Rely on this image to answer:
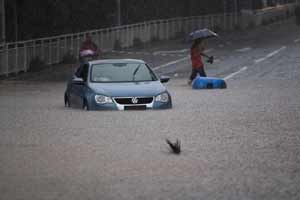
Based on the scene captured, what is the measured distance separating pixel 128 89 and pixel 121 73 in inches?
48.4

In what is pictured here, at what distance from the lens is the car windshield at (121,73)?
79.3 ft

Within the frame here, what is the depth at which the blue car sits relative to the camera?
23.0m

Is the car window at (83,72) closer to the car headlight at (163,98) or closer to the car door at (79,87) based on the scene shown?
the car door at (79,87)

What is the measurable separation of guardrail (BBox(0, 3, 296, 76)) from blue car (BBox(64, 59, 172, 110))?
17.8 m

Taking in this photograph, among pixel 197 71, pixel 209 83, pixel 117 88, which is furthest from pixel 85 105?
pixel 197 71

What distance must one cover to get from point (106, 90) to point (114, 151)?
26.2 feet

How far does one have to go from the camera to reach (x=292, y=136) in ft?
55.9

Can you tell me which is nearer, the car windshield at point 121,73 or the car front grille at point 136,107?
the car front grille at point 136,107

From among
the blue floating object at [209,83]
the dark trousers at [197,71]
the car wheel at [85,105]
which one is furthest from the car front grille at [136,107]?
the dark trousers at [197,71]

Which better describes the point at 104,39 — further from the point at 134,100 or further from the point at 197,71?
the point at 134,100

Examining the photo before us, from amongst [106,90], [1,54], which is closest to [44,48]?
[1,54]

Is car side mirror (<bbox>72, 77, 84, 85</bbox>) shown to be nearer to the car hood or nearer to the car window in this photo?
the car window

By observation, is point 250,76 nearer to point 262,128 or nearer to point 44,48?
point 44,48

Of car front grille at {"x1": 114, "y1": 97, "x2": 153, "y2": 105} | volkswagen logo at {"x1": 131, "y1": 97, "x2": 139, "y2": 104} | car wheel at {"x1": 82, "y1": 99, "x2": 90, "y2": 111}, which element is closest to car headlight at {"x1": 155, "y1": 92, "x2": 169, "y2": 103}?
car front grille at {"x1": 114, "y1": 97, "x2": 153, "y2": 105}
